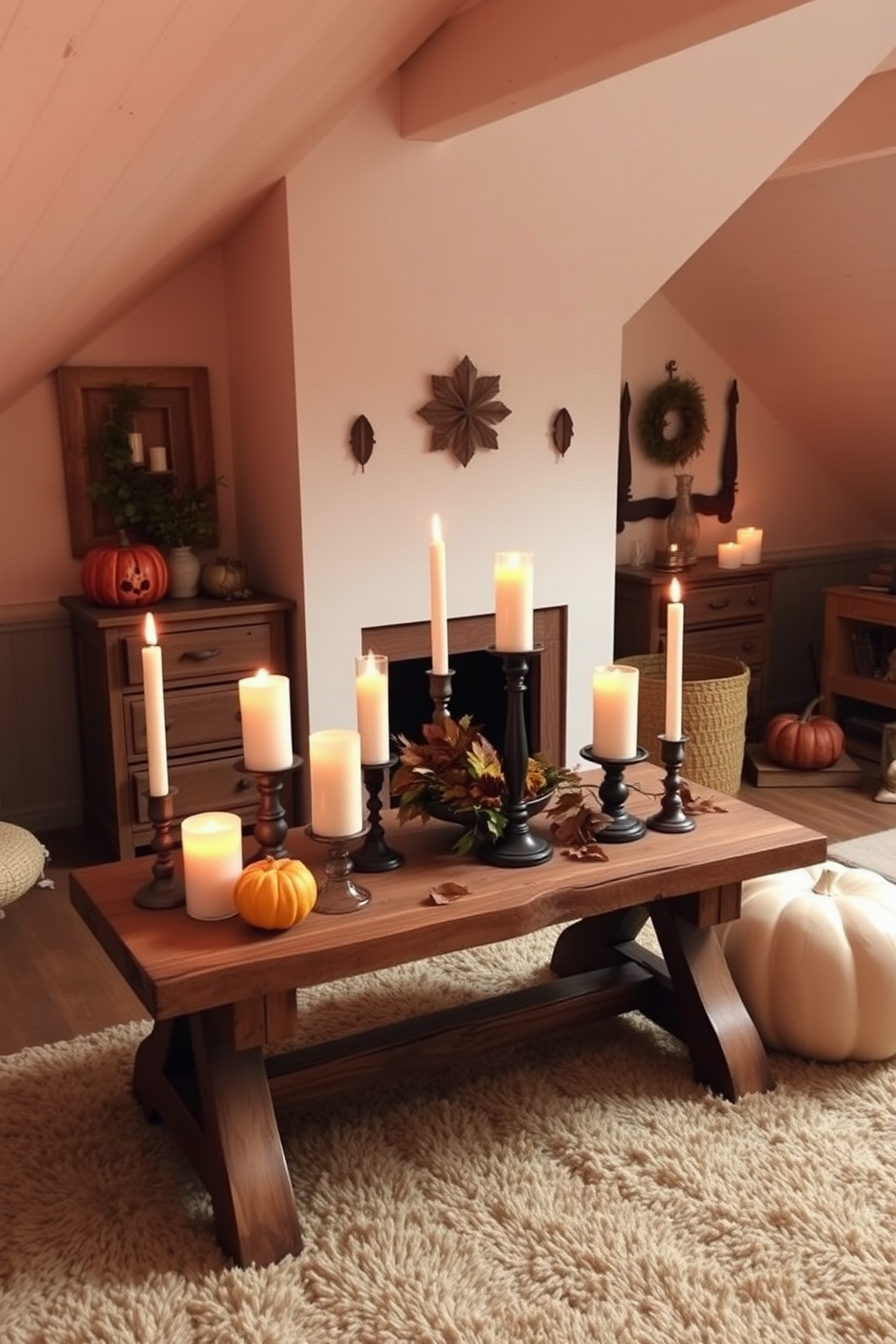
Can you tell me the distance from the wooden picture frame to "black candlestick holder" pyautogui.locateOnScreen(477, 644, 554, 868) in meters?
2.06

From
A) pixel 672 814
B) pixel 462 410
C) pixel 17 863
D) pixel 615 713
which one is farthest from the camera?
pixel 462 410

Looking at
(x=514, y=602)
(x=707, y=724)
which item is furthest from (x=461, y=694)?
(x=514, y=602)

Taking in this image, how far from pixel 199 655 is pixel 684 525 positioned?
83.5 inches

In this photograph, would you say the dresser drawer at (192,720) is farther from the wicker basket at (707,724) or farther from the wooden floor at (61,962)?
the wicker basket at (707,724)

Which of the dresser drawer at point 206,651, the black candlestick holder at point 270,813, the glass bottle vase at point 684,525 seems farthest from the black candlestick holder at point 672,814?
the glass bottle vase at point 684,525

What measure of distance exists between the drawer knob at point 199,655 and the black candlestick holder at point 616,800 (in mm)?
1581

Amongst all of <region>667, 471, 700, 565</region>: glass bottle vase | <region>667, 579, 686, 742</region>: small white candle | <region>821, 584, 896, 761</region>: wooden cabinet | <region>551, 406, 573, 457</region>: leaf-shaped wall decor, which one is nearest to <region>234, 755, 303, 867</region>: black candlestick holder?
<region>667, 579, 686, 742</region>: small white candle

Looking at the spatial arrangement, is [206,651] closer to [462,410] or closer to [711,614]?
[462,410]

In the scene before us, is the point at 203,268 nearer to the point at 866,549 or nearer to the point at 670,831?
the point at 670,831

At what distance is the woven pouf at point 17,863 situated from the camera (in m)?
3.09

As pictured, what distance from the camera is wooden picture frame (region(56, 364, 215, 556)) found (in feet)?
12.1

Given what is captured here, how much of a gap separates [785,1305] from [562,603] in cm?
252

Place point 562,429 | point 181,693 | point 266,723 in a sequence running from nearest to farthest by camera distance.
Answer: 1. point 266,723
2. point 181,693
3. point 562,429

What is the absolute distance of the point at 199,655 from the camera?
11.5ft
